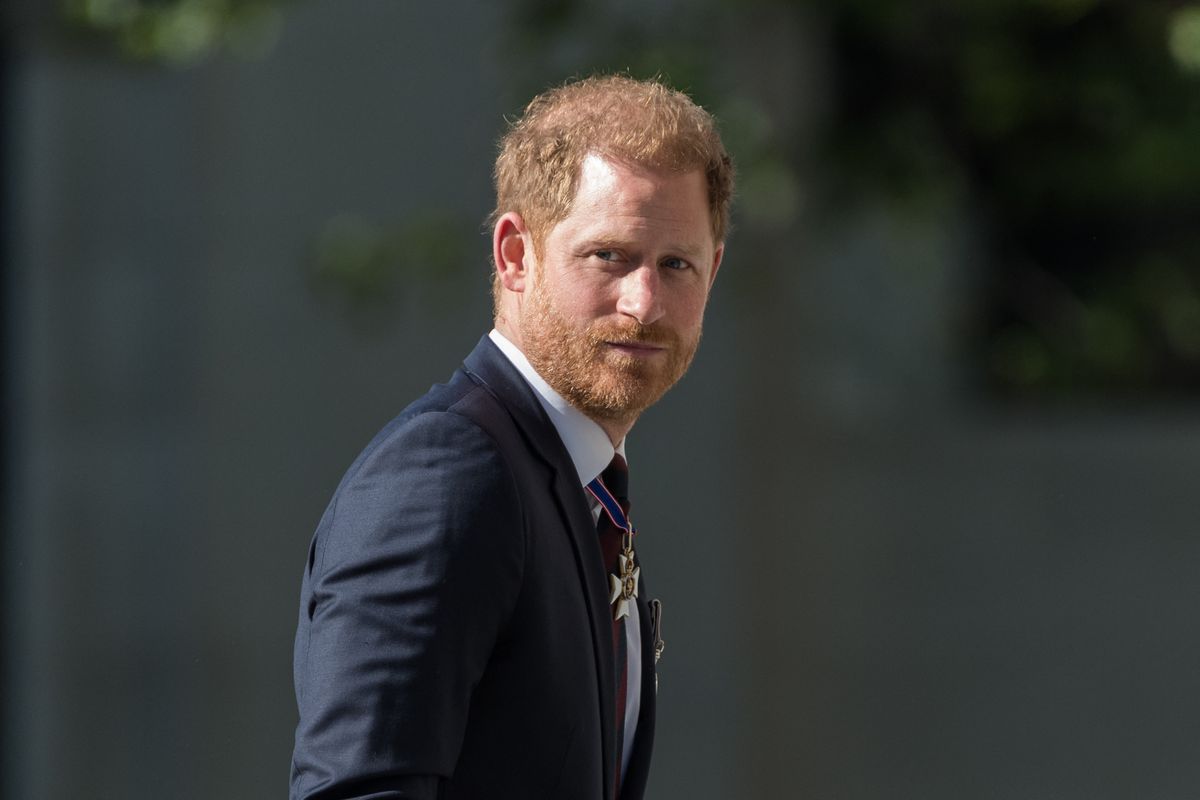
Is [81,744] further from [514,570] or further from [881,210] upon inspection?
[514,570]

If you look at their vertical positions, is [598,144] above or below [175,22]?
below

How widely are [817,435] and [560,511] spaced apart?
4.93 metres

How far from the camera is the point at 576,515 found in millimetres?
2096

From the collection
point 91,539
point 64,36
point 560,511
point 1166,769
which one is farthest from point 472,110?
point 560,511

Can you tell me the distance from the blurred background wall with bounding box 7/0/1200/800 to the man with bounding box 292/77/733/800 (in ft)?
Result: 14.7

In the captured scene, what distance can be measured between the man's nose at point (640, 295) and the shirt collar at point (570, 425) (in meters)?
0.15

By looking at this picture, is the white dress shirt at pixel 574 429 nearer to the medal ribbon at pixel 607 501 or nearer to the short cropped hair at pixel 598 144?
the medal ribbon at pixel 607 501

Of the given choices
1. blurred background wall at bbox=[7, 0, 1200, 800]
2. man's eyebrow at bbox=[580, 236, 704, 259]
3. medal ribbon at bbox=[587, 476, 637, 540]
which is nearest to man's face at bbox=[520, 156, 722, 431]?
man's eyebrow at bbox=[580, 236, 704, 259]

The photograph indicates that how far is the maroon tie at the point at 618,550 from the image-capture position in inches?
86.0

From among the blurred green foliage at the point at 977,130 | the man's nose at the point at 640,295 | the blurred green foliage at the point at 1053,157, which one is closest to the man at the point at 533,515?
the man's nose at the point at 640,295

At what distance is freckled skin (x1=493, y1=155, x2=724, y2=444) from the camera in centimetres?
207

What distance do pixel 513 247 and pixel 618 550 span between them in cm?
42

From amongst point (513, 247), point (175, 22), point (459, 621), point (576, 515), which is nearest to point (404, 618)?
point (459, 621)

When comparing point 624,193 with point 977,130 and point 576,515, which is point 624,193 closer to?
point 576,515
